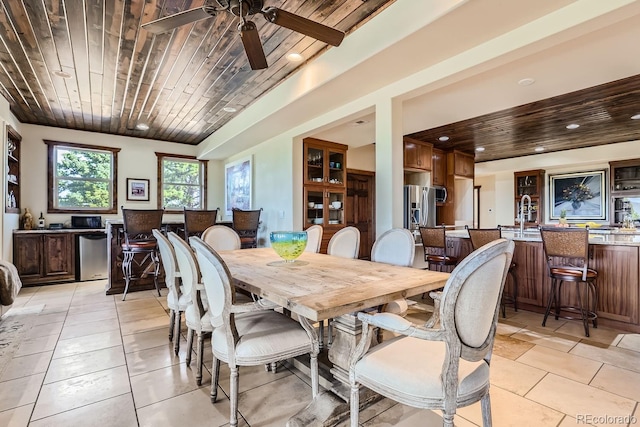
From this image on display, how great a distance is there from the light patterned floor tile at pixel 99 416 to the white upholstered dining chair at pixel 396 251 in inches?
63.6

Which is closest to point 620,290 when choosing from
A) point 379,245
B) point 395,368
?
point 379,245

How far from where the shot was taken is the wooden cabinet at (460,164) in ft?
20.7

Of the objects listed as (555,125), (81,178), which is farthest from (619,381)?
(81,178)

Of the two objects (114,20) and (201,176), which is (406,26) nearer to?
(114,20)

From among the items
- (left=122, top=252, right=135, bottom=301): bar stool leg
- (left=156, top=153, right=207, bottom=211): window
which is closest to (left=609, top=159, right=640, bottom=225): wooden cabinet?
(left=156, top=153, right=207, bottom=211): window

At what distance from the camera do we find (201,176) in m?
7.09

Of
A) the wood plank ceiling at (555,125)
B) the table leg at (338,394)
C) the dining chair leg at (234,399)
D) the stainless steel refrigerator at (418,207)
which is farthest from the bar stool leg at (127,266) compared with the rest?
the wood plank ceiling at (555,125)

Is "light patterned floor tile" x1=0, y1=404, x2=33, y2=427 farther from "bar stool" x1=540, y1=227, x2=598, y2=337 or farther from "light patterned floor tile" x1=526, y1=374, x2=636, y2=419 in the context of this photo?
"bar stool" x1=540, y1=227, x2=598, y2=337

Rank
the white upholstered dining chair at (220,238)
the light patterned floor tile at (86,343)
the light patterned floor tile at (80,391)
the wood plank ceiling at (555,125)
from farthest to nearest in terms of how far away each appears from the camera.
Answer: the wood plank ceiling at (555,125), the white upholstered dining chair at (220,238), the light patterned floor tile at (86,343), the light patterned floor tile at (80,391)

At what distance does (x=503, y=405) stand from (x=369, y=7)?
8.96ft

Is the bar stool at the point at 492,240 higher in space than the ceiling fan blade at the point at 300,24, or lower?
lower

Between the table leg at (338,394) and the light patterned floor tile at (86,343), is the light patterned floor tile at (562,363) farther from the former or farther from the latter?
the light patterned floor tile at (86,343)

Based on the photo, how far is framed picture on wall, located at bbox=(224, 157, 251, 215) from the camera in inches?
237

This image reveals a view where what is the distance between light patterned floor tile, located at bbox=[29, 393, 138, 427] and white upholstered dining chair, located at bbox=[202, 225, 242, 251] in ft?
5.85
